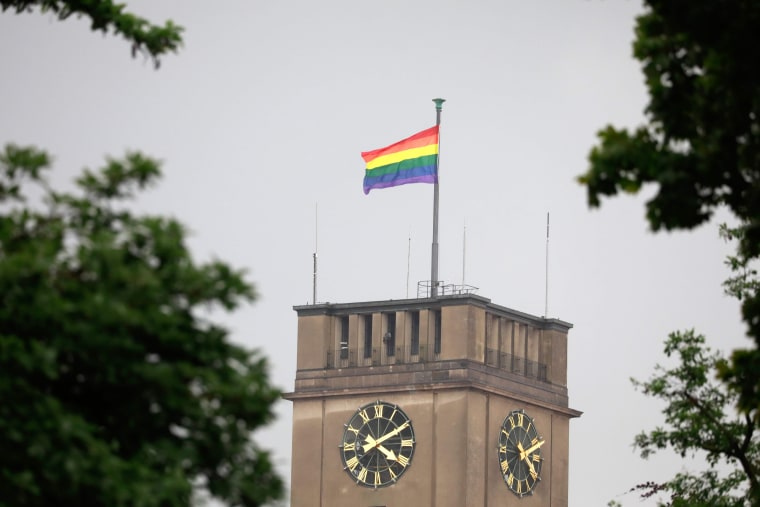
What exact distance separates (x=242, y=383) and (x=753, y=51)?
260 inches

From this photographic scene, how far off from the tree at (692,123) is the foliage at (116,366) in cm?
513

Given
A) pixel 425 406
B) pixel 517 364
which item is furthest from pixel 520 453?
pixel 425 406

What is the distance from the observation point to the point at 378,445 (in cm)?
11750

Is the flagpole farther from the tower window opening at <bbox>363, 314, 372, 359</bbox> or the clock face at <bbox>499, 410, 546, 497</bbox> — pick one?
the clock face at <bbox>499, 410, 546, 497</bbox>

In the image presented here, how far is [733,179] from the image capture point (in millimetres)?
32188

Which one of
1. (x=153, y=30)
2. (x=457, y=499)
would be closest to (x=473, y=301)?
(x=457, y=499)

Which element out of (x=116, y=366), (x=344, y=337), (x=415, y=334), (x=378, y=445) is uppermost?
(x=344, y=337)

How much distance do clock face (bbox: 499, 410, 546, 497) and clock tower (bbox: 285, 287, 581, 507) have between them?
58 millimetres

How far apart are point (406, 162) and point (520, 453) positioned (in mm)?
13387

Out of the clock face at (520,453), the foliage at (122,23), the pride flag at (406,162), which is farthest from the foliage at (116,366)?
the clock face at (520,453)

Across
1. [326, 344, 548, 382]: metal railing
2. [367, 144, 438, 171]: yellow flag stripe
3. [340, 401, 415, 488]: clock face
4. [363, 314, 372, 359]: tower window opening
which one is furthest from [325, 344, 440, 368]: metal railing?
[367, 144, 438, 171]: yellow flag stripe

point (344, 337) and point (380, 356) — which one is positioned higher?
point (344, 337)

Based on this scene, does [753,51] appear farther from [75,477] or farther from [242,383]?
[75,477]

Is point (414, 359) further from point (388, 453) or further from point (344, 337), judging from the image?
point (344, 337)
